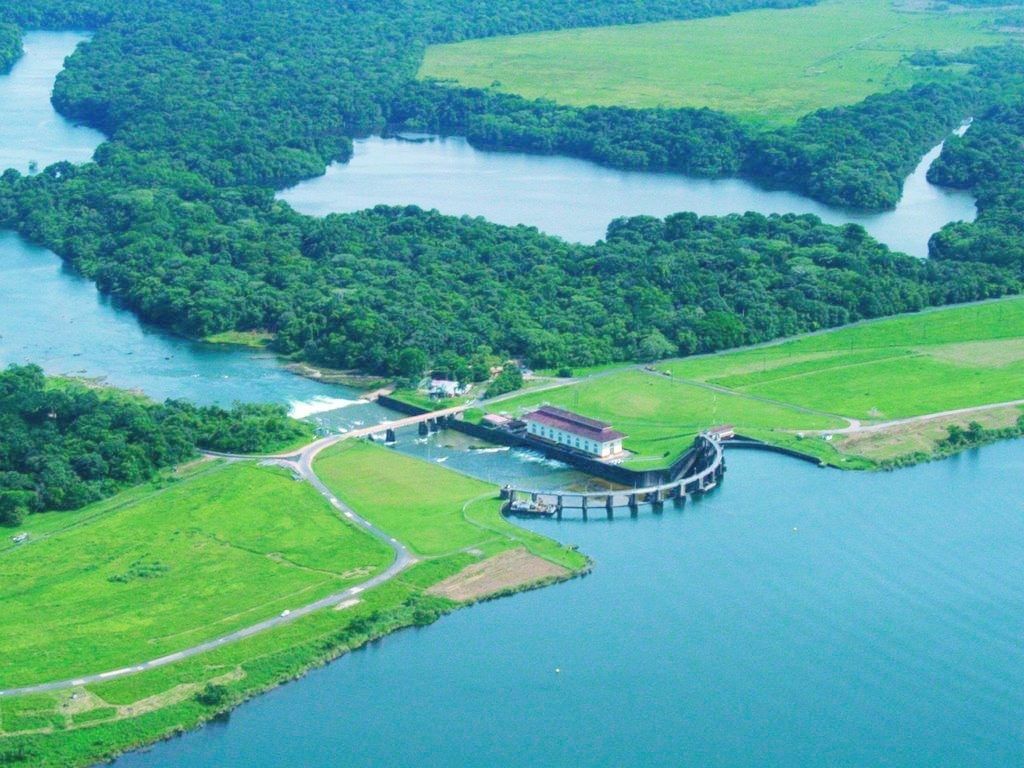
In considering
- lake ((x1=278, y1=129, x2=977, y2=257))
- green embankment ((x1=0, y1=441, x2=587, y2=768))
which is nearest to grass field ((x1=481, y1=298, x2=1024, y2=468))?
green embankment ((x1=0, y1=441, x2=587, y2=768))

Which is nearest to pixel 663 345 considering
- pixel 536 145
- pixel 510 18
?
pixel 536 145

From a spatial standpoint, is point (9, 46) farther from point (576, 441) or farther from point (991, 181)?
point (576, 441)

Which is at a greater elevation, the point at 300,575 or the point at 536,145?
the point at 536,145

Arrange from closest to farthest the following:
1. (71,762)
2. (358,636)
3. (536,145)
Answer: (71,762) → (358,636) → (536,145)

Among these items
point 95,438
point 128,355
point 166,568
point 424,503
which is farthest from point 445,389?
point 166,568

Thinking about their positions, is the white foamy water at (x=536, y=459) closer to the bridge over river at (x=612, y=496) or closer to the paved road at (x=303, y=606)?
the bridge over river at (x=612, y=496)

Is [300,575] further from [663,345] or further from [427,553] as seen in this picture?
[663,345]

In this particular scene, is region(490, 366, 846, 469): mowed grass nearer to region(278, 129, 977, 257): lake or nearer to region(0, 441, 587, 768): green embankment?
region(0, 441, 587, 768): green embankment

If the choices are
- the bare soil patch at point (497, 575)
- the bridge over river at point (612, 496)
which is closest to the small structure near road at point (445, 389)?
the bridge over river at point (612, 496)
